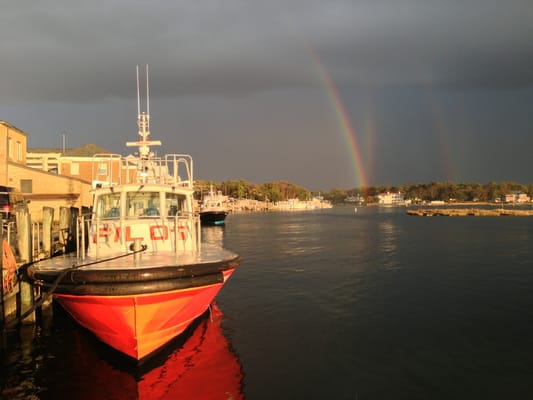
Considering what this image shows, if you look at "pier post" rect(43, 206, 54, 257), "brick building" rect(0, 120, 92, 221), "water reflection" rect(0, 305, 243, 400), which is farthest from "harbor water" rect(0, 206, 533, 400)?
"brick building" rect(0, 120, 92, 221)

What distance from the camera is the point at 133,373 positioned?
10.9 meters

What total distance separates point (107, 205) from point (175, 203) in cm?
212

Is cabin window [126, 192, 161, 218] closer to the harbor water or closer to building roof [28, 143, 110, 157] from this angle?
the harbor water

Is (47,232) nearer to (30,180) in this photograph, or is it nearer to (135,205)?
(135,205)

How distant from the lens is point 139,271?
991cm

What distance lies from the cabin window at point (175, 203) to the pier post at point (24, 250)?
520cm

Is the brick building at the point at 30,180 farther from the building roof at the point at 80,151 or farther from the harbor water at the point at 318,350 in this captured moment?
the building roof at the point at 80,151

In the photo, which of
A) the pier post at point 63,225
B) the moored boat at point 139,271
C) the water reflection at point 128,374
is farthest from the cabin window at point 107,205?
the pier post at point 63,225

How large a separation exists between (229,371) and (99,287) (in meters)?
4.19

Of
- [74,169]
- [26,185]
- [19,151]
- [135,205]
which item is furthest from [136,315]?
[74,169]

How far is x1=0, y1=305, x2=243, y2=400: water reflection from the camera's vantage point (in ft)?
32.9

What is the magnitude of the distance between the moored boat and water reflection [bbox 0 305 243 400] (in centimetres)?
72

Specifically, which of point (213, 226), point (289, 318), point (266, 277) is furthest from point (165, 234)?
point (213, 226)

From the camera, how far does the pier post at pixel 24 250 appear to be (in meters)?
14.5
